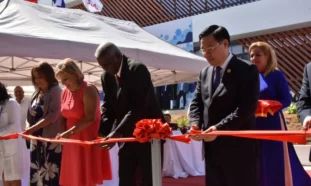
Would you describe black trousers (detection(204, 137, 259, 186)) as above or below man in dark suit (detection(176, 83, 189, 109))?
below

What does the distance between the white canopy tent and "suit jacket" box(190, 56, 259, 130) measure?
2991mm

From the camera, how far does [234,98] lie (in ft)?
7.86

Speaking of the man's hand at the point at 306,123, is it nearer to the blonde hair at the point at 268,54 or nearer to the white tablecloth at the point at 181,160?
the blonde hair at the point at 268,54

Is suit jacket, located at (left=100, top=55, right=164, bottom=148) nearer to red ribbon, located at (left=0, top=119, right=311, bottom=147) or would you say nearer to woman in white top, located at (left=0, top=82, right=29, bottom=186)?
red ribbon, located at (left=0, top=119, right=311, bottom=147)

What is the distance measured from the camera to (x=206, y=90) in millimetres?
2494

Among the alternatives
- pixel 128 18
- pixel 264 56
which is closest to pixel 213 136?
pixel 264 56

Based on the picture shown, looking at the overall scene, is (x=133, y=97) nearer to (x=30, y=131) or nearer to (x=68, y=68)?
(x=68, y=68)

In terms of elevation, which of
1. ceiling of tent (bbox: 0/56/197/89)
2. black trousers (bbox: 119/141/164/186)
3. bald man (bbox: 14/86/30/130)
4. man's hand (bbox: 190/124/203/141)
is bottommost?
black trousers (bbox: 119/141/164/186)

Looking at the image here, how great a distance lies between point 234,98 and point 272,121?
112 centimetres

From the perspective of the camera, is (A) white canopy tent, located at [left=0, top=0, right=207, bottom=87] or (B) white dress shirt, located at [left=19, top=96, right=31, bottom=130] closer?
(A) white canopy tent, located at [left=0, top=0, right=207, bottom=87]

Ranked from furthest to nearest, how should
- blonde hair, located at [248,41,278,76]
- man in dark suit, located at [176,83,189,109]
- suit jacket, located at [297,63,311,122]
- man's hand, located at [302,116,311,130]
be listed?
man in dark suit, located at [176,83,189,109], blonde hair, located at [248,41,278,76], suit jacket, located at [297,63,311,122], man's hand, located at [302,116,311,130]

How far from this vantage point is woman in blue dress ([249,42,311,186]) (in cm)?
338

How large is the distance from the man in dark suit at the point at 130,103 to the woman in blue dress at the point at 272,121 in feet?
3.24

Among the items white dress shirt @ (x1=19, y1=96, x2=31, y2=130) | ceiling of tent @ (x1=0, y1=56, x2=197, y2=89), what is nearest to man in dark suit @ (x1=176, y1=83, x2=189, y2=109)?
ceiling of tent @ (x1=0, y1=56, x2=197, y2=89)
